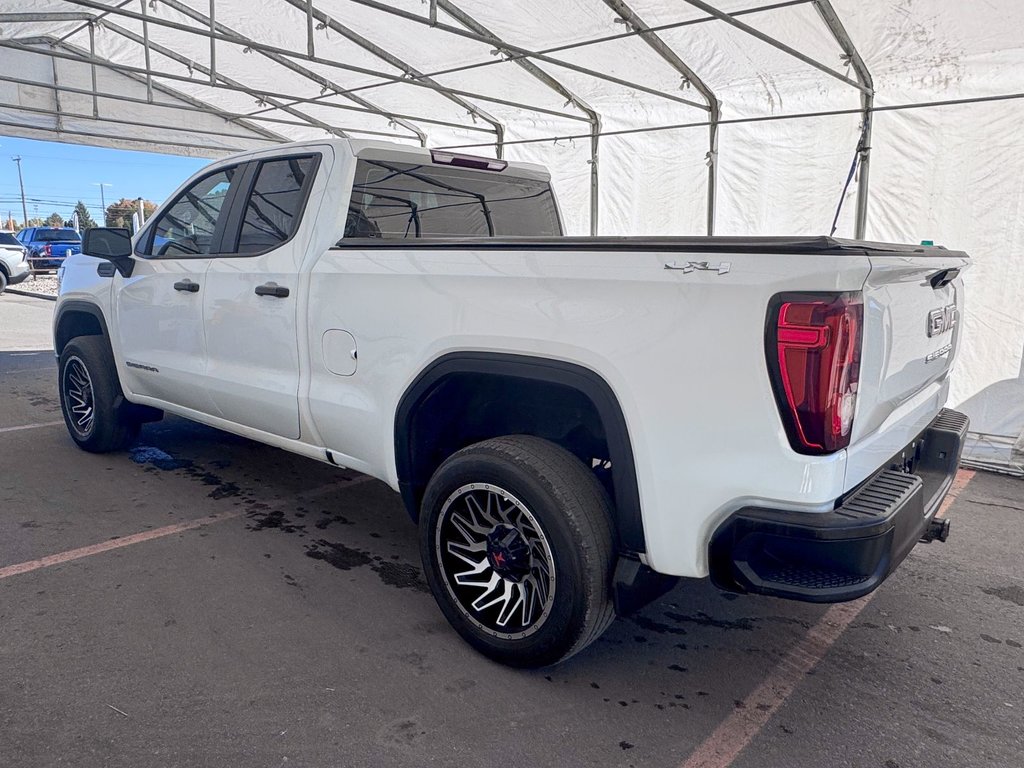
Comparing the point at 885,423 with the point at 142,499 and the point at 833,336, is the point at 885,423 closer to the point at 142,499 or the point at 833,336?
the point at 833,336

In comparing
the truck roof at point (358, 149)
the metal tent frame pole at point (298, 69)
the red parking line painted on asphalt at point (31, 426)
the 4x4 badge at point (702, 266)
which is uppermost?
the metal tent frame pole at point (298, 69)

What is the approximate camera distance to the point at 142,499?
4355mm

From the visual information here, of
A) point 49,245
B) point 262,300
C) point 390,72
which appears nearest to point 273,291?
point 262,300

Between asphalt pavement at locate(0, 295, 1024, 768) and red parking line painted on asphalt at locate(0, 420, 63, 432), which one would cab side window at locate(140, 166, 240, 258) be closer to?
asphalt pavement at locate(0, 295, 1024, 768)

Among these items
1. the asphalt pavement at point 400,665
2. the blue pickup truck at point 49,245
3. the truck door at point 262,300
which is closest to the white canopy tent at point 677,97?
A: the asphalt pavement at point 400,665

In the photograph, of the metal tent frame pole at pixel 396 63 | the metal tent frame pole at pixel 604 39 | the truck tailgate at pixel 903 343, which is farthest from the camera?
the metal tent frame pole at pixel 396 63

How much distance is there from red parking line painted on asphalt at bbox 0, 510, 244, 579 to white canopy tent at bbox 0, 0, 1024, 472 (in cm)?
438

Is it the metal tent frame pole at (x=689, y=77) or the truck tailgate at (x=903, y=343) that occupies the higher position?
the metal tent frame pole at (x=689, y=77)

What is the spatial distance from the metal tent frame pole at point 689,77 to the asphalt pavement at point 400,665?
600 cm

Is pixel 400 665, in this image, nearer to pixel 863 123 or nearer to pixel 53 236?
pixel 863 123

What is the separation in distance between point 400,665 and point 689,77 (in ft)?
26.0

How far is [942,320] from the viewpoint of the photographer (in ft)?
9.20

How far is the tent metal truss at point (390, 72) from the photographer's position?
7719 millimetres

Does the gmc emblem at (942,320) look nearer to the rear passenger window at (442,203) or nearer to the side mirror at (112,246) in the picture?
the rear passenger window at (442,203)
